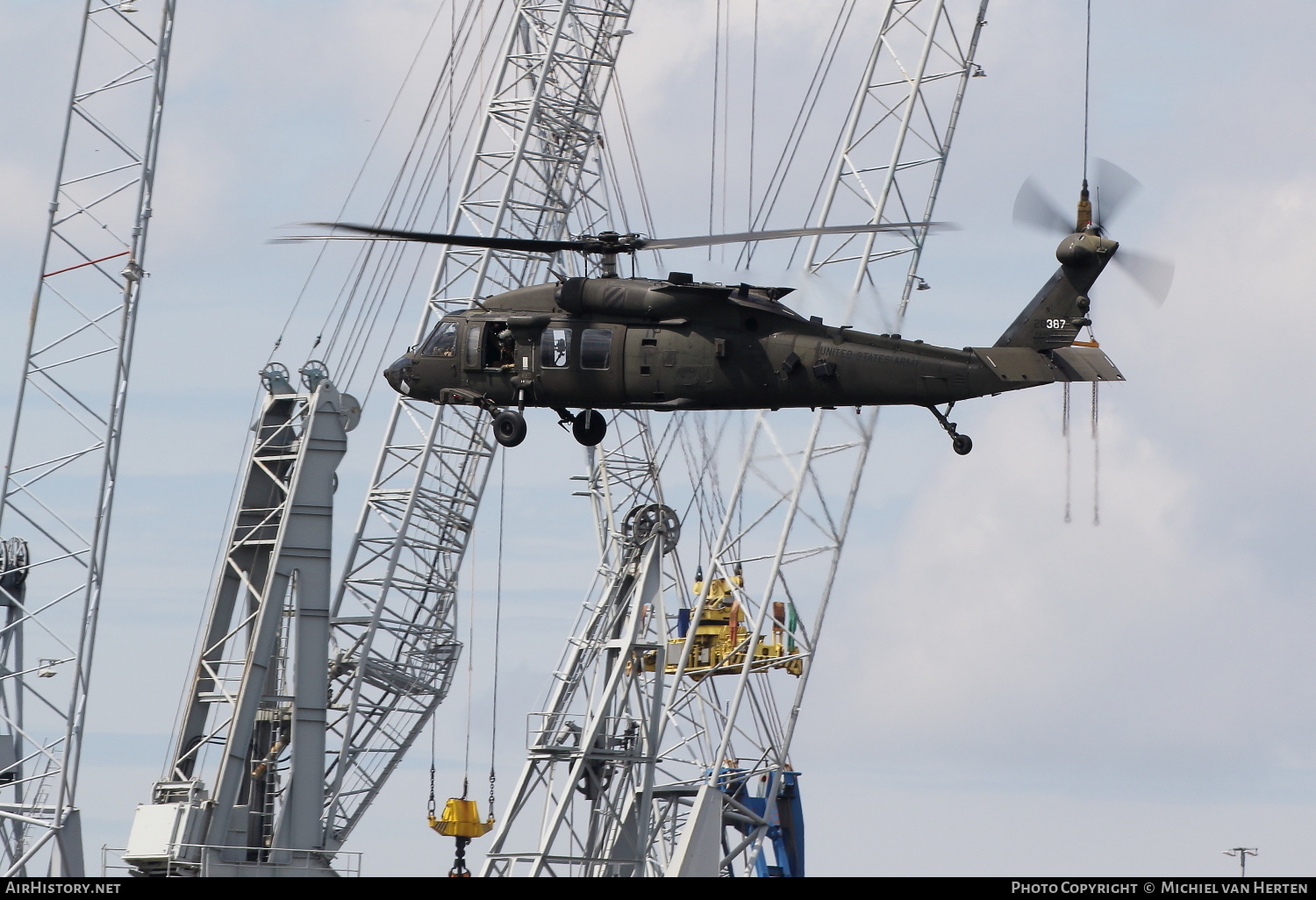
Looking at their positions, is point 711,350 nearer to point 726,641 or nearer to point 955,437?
point 955,437

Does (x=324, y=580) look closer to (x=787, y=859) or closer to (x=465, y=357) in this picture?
(x=465, y=357)

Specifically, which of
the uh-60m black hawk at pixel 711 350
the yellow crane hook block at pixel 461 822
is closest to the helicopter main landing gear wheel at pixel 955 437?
the uh-60m black hawk at pixel 711 350

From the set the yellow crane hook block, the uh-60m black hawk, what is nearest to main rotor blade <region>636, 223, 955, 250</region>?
the uh-60m black hawk

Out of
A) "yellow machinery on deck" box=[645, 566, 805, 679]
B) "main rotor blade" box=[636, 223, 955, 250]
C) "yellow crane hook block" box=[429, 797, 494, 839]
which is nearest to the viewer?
"main rotor blade" box=[636, 223, 955, 250]

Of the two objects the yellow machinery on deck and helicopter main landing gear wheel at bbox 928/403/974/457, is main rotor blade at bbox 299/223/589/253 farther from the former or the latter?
the yellow machinery on deck

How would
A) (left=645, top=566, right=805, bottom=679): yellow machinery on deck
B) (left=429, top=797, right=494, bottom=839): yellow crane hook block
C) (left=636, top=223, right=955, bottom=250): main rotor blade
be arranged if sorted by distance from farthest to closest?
(left=645, top=566, right=805, bottom=679): yellow machinery on deck → (left=429, top=797, right=494, bottom=839): yellow crane hook block → (left=636, top=223, right=955, bottom=250): main rotor blade

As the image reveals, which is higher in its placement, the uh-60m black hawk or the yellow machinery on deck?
the yellow machinery on deck

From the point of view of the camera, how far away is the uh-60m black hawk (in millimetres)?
34875

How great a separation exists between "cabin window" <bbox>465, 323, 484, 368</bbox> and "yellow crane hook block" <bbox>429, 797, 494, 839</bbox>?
64.6ft

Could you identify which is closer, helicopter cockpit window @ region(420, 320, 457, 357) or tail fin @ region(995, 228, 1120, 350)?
tail fin @ region(995, 228, 1120, 350)

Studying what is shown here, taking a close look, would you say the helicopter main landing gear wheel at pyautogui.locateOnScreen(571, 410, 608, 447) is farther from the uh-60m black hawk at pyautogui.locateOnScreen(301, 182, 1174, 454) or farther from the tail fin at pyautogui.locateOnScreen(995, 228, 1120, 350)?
the tail fin at pyautogui.locateOnScreen(995, 228, 1120, 350)

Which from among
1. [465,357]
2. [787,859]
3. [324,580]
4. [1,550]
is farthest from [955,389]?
[787,859]

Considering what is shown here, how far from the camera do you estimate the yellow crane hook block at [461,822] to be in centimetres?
5416

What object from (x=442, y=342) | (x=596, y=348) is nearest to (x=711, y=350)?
(x=596, y=348)
